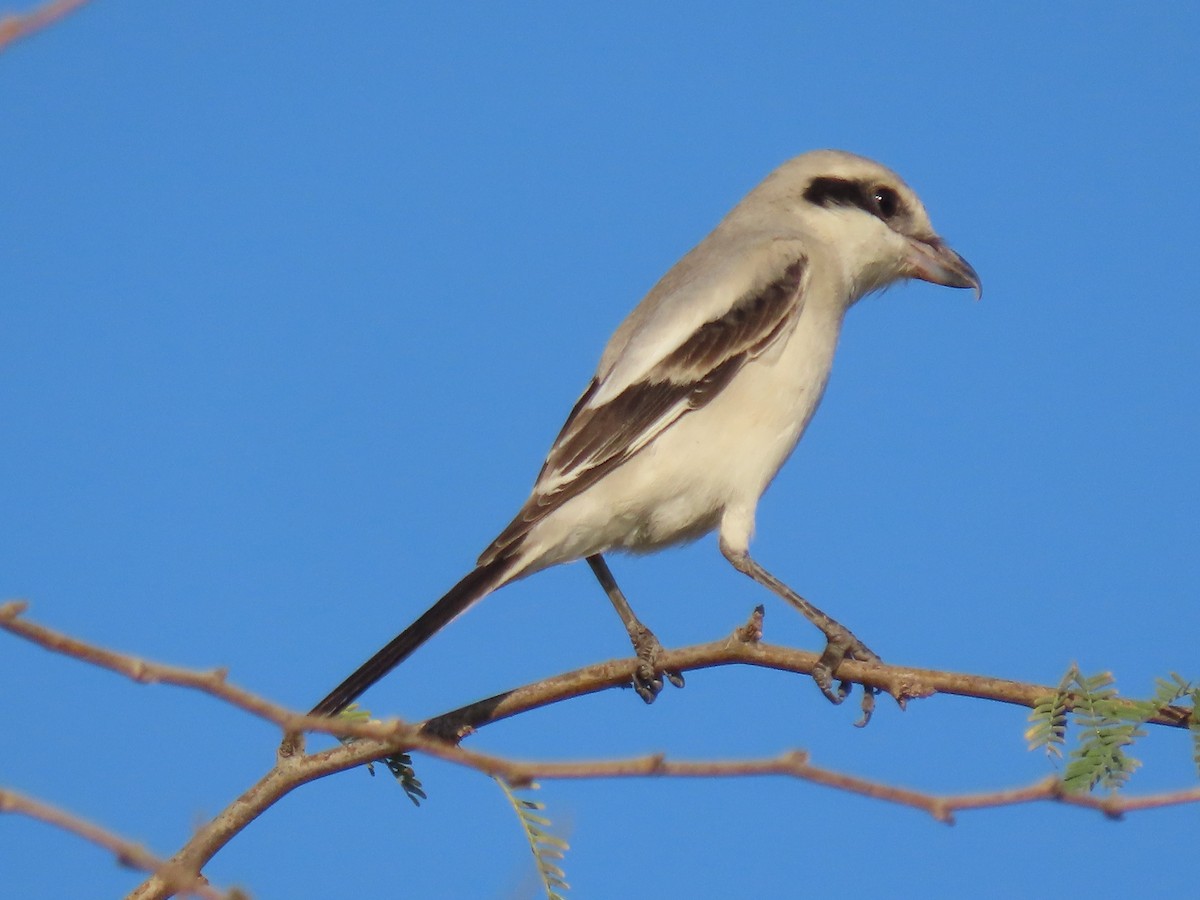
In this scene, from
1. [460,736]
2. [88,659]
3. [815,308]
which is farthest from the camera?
[815,308]

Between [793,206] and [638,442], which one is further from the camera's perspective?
[793,206]

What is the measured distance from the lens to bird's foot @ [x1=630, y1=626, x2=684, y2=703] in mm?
3117

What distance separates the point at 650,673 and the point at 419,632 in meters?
0.60

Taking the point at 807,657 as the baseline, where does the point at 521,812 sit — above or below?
below

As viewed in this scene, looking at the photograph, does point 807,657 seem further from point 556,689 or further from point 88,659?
point 88,659

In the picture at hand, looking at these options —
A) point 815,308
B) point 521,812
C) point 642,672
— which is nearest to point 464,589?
point 642,672

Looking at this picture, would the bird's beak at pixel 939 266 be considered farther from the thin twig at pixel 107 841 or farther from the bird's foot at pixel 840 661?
the thin twig at pixel 107 841

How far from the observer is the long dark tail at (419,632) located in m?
2.77

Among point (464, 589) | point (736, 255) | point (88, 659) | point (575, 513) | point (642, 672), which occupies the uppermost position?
point (736, 255)

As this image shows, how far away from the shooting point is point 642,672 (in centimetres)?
322

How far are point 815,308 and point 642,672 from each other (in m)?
1.29

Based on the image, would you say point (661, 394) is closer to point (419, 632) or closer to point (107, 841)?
point (419, 632)

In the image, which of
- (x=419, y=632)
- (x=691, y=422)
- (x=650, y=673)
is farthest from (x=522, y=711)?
(x=691, y=422)

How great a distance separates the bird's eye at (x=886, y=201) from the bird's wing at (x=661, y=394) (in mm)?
736
